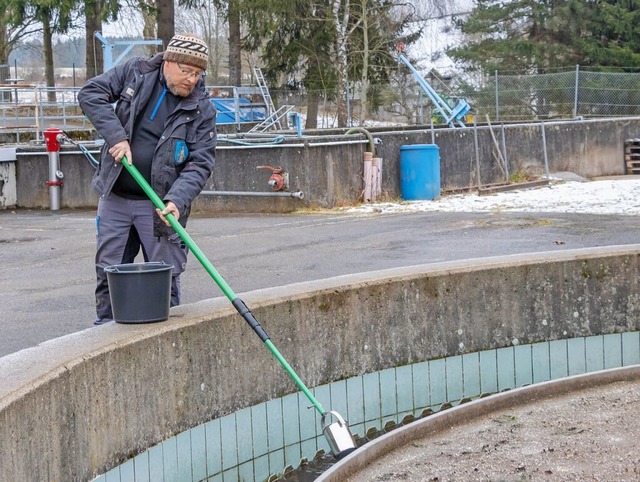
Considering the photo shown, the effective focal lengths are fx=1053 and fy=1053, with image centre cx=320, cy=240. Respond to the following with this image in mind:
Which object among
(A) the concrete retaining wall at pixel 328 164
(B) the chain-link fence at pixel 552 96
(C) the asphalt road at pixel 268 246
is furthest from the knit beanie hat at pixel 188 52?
(B) the chain-link fence at pixel 552 96

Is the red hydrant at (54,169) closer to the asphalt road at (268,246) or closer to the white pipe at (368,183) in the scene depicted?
the asphalt road at (268,246)

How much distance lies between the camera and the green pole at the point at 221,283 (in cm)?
494

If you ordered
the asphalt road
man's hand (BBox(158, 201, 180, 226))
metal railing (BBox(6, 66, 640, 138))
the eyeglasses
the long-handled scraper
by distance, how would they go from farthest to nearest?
1. metal railing (BBox(6, 66, 640, 138))
2. the asphalt road
3. the eyeglasses
4. man's hand (BBox(158, 201, 180, 226))
5. the long-handled scraper

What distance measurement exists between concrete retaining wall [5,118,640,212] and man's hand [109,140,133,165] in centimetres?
1024

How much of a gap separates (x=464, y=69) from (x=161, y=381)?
35439 mm

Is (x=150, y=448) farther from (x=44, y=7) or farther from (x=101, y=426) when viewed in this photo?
(x=44, y=7)

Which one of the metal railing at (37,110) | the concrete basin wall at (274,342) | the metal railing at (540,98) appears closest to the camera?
the concrete basin wall at (274,342)

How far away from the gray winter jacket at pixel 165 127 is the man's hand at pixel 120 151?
7cm

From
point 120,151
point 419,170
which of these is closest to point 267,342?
point 120,151

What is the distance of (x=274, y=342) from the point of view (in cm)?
562

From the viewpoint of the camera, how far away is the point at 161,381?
16.1 ft

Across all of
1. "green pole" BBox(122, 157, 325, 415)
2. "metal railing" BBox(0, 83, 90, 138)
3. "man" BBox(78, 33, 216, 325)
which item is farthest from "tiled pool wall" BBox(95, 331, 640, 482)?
"metal railing" BBox(0, 83, 90, 138)

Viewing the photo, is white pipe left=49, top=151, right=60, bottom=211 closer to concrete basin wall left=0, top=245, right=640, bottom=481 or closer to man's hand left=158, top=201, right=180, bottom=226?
concrete basin wall left=0, top=245, right=640, bottom=481

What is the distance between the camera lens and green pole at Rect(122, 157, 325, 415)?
4.94 metres
